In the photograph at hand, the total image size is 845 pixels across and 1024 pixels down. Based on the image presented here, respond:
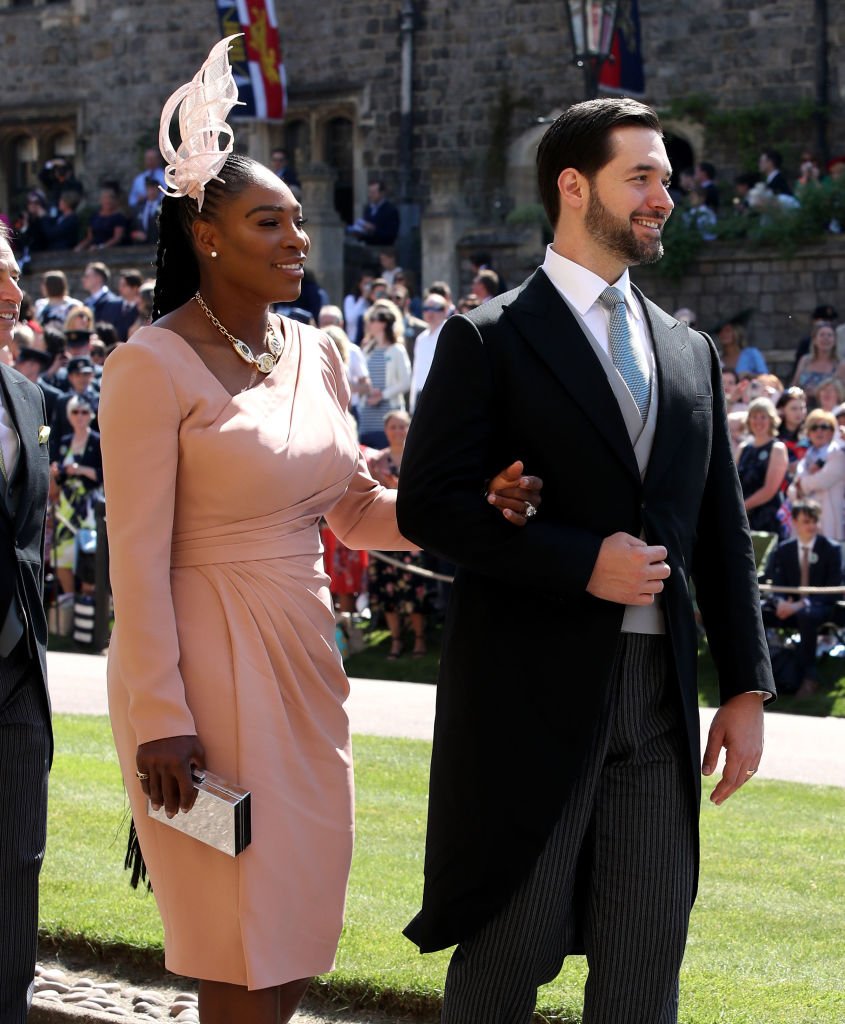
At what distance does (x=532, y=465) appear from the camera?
3.26m

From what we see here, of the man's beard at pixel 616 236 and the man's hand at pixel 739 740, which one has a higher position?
the man's beard at pixel 616 236

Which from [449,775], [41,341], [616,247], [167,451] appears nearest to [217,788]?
[449,775]

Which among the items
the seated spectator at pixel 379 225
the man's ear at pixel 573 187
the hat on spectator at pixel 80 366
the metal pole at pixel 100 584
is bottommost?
the metal pole at pixel 100 584

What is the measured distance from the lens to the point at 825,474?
10.7 meters

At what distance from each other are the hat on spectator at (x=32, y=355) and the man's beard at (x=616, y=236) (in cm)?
952

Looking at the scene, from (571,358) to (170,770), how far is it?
1.13 meters

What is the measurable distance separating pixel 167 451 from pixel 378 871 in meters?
2.86

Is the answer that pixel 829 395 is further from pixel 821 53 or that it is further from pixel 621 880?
pixel 821 53

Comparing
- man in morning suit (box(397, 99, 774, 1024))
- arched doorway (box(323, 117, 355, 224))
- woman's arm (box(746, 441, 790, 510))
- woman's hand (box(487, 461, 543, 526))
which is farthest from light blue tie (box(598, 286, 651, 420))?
arched doorway (box(323, 117, 355, 224))

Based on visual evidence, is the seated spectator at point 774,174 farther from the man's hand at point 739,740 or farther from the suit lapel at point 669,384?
the man's hand at point 739,740

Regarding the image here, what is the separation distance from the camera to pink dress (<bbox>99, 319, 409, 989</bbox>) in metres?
3.37

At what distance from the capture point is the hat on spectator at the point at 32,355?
12.3 m

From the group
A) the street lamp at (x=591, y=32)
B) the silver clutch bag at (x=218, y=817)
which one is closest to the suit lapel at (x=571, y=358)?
the silver clutch bag at (x=218, y=817)

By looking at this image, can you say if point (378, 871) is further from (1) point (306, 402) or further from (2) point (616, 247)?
(2) point (616, 247)
